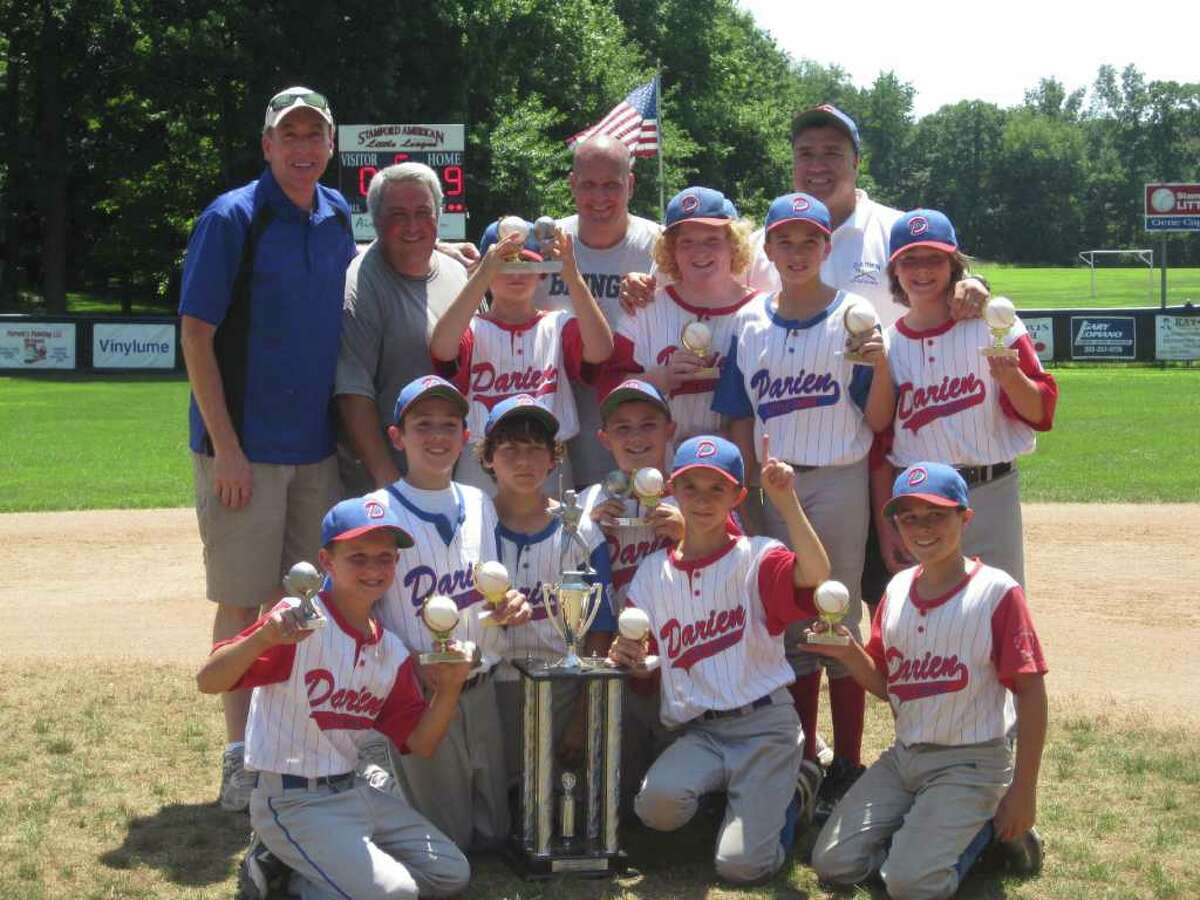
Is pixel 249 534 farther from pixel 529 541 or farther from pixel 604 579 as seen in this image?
pixel 604 579

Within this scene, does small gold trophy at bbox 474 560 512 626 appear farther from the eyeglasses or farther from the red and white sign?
the red and white sign

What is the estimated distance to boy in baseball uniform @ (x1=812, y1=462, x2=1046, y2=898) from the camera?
14.7 ft

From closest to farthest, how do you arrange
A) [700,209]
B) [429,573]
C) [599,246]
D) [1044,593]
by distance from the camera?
[429,573], [700,209], [599,246], [1044,593]

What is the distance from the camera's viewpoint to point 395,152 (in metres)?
19.6

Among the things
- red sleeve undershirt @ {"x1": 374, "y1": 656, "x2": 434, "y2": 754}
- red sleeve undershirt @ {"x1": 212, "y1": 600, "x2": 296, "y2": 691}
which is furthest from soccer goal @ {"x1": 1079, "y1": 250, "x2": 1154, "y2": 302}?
red sleeve undershirt @ {"x1": 212, "y1": 600, "x2": 296, "y2": 691}

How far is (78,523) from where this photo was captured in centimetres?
1193

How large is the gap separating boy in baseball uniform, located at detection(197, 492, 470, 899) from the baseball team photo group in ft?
0.04

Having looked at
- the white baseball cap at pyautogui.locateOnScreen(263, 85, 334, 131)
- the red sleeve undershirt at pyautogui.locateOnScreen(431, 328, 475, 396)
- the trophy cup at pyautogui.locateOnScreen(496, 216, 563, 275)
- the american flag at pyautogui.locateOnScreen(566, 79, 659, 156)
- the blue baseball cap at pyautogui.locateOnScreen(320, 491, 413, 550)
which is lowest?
the blue baseball cap at pyautogui.locateOnScreen(320, 491, 413, 550)

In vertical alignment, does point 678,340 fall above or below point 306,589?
above

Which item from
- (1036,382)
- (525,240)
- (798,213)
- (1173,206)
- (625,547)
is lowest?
(625,547)

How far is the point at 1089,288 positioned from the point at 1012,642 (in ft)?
195

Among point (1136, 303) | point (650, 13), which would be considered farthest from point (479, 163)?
point (1136, 303)

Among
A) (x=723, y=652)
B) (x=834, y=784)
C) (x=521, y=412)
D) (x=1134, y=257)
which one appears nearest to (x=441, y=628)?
(x=521, y=412)

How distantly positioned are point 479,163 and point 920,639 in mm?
31886
